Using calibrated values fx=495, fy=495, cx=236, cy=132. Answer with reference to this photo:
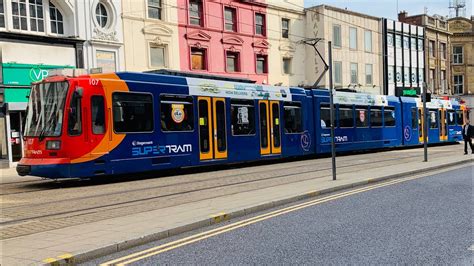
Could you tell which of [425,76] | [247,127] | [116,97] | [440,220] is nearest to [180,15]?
[247,127]

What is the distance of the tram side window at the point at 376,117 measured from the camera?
26250 millimetres

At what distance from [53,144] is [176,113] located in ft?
13.8

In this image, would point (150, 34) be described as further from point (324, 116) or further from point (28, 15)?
point (324, 116)

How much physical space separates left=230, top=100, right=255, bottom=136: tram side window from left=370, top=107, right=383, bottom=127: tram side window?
9.65m

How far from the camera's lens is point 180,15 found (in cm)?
2858

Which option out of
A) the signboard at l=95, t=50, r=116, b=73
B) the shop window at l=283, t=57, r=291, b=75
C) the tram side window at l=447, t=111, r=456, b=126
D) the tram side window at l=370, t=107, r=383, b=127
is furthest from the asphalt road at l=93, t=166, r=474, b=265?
the shop window at l=283, t=57, r=291, b=75

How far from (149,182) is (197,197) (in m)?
4.02

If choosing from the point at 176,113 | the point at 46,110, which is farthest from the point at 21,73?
the point at 176,113

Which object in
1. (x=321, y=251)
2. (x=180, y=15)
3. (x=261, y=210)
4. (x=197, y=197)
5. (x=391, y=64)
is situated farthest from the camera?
(x=391, y=64)

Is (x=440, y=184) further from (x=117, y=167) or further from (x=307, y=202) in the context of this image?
(x=117, y=167)

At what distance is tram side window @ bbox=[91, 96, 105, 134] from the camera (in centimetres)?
1371

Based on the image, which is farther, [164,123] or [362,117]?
[362,117]

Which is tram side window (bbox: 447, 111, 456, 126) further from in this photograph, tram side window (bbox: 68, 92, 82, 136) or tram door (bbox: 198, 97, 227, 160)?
tram side window (bbox: 68, 92, 82, 136)

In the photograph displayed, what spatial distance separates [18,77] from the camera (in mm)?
21688
